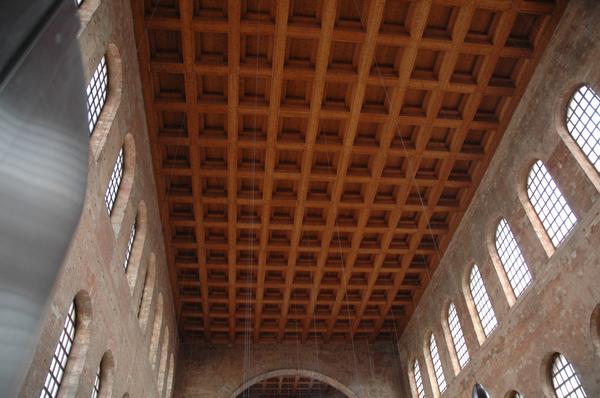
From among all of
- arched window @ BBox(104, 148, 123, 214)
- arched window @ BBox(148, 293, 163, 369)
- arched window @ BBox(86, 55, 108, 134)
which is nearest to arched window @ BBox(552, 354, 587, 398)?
arched window @ BBox(104, 148, 123, 214)

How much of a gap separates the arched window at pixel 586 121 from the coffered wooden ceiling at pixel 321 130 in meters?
1.92

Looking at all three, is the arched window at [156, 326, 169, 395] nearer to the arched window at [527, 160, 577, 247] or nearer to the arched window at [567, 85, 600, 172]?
the arched window at [527, 160, 577, 247]

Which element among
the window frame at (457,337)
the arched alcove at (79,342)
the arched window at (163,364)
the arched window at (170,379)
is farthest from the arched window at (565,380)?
the arched window at (170,379)

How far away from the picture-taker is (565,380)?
39.3ft

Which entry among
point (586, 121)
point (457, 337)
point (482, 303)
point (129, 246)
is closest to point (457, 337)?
point (457, 337)

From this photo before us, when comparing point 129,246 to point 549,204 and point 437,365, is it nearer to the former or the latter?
point 549,204

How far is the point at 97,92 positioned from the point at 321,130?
286 inches

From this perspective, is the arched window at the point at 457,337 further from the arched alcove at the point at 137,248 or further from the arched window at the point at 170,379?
the arched window at the point at 170,379

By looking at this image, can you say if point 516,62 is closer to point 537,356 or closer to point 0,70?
point 537,356

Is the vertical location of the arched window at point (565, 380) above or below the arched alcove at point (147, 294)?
below

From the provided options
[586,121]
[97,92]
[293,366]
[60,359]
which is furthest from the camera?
[293,366]

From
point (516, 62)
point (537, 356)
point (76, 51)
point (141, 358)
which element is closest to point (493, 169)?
point (516, 62)

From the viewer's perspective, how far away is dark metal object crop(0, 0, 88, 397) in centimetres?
68

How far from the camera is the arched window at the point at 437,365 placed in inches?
768
